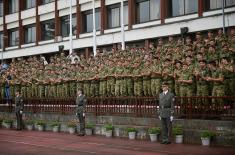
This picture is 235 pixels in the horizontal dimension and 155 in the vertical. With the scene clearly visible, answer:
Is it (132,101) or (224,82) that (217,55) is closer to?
(224,82)

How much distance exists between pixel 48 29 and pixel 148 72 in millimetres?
27377

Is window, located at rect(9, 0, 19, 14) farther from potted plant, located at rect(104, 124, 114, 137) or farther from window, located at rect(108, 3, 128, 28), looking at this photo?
potted plant, located at rect(104, 124, 114, 137)

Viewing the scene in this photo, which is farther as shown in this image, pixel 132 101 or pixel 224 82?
pixel 132 101

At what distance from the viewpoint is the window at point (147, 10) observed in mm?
33656

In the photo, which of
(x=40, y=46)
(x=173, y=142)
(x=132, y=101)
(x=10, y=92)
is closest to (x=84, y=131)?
(x=132, y=101)

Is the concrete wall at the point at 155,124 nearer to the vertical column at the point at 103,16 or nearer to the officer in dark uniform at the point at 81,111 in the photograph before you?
the officer in dark uniform at the point at 81,111

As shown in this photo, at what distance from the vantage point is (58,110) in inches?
971

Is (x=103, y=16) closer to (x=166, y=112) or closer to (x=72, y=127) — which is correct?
(x=72, y=127)

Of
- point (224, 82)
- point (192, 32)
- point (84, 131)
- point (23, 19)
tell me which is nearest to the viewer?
point (224, 82)

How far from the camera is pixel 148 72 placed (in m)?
20.2

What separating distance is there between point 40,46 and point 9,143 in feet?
88.1

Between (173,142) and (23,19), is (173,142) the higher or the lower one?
the lower one

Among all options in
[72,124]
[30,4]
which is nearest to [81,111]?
[72,124]

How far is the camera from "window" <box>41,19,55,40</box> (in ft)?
148
